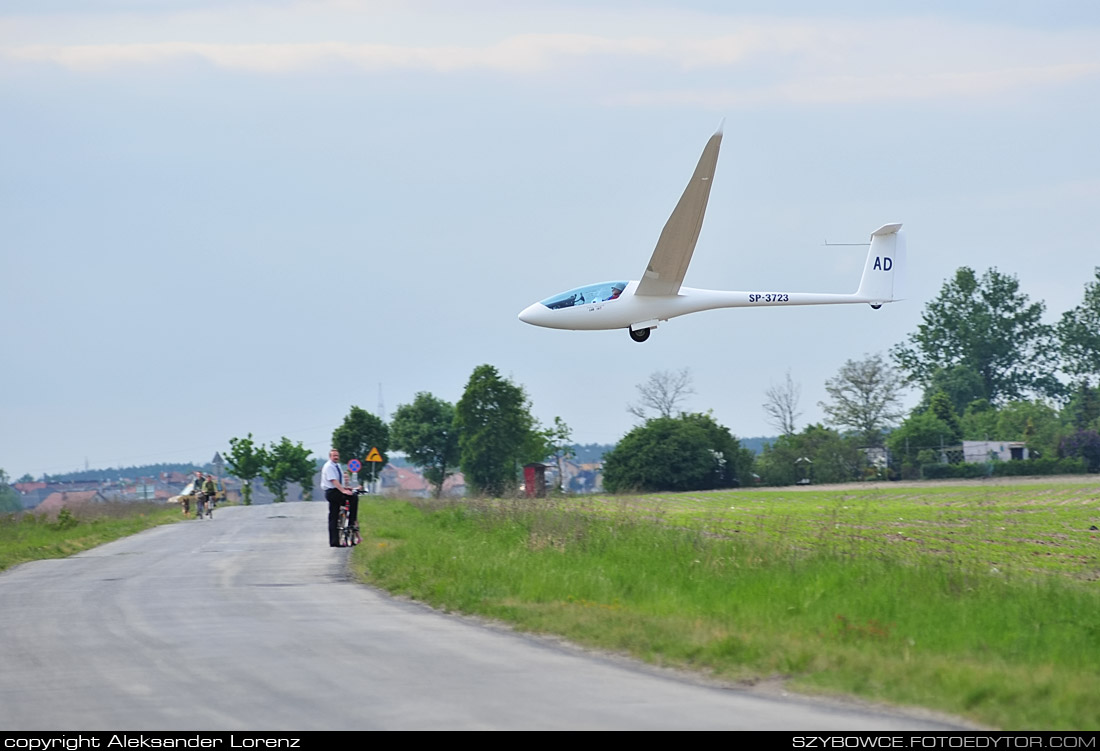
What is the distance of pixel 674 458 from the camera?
220 ft

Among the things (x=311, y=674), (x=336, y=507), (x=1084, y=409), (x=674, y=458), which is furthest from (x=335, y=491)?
(x=1084, y=409)

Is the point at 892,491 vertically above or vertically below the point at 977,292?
below

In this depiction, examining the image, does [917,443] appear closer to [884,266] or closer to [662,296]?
[884,266]

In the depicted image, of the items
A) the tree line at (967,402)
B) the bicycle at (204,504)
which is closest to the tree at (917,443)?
the tree line at (967,402)

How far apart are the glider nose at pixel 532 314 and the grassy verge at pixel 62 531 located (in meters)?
10.7

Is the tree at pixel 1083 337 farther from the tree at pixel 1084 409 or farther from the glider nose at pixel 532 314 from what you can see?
the glider nose at pixel 532 314

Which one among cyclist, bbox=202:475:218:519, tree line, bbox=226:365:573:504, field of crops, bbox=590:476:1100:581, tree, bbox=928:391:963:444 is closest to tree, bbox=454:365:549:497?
tree line, bbox=226:365:573:504

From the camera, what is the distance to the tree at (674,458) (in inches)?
2635

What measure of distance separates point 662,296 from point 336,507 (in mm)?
8773

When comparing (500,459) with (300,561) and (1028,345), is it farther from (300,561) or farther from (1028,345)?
(1028,345)
